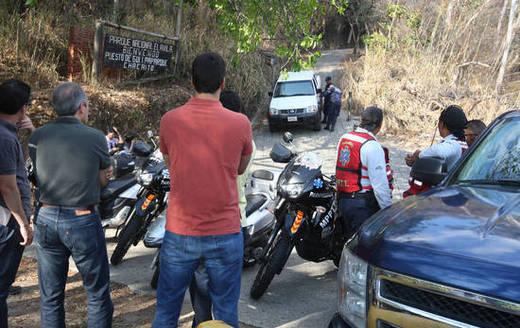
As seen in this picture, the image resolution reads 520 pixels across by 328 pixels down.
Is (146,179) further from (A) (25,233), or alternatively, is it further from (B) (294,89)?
(B) (294,89)

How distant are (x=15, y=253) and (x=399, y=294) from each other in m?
2.54

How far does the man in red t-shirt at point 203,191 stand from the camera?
289cm

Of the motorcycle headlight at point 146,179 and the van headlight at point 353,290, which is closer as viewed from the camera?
the van headlight at point 353,290

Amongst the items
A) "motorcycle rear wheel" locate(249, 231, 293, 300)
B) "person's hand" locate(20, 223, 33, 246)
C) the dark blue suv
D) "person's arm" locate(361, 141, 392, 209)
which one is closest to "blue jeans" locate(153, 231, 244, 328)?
the dark blue suv

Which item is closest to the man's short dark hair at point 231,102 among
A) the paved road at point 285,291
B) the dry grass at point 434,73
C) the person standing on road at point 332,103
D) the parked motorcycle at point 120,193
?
the paved road at point 285,291

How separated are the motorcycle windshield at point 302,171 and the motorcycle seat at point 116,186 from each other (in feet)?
7.07

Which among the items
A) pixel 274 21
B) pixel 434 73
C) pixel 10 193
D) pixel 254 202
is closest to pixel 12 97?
pixel 10 193

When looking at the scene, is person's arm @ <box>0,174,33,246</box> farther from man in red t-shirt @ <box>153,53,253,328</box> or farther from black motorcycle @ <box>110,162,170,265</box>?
black motorcycle @ <box>110,162,170,265</box>

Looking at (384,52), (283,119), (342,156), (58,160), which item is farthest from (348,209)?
(384,52)

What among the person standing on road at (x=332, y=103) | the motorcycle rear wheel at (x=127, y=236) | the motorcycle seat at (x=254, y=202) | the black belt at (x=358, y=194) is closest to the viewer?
the black belt at (x=358, y=194)

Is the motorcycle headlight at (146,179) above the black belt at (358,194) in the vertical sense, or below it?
below

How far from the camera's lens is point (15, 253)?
3525 mm

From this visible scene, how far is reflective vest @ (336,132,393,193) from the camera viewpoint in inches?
186

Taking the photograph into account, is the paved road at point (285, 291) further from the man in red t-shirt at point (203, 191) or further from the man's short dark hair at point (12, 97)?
the man's short dark hair at point (12, 97)
